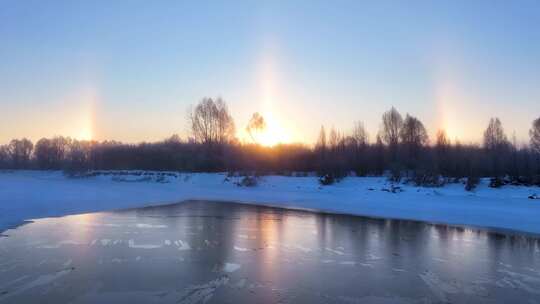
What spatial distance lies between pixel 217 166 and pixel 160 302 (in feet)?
149

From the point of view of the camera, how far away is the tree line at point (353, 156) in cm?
3438

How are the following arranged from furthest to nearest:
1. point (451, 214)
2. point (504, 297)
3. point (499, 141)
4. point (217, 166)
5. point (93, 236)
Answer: point (499, 141)
point (217, 166)
point (451, 214)
point (93, 236)
point (504, 297)

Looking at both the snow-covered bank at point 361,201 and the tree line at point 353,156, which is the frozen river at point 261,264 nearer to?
the snow-covered bank at point 361,201

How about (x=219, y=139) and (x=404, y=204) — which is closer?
(x=404, y=204)

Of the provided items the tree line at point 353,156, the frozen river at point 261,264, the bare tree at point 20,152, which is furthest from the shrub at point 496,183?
the bare tree at point 20,152

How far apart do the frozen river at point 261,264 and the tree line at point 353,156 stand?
19289 mm

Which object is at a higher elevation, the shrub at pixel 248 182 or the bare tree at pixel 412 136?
the bare tree at pixel 412 136

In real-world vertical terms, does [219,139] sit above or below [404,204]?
above

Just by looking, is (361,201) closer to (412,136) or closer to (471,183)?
(471,183)

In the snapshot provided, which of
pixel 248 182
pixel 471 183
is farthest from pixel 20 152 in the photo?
pixel 471 183

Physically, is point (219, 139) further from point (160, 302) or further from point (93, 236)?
point (160, 302)

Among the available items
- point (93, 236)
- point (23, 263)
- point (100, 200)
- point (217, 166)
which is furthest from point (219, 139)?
point (23, 263)

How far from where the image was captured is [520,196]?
27047 millimetres

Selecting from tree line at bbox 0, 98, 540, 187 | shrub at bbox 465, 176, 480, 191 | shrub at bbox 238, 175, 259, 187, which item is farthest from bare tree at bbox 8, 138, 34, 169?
shrub at bbox 465, 176, 480, 191
